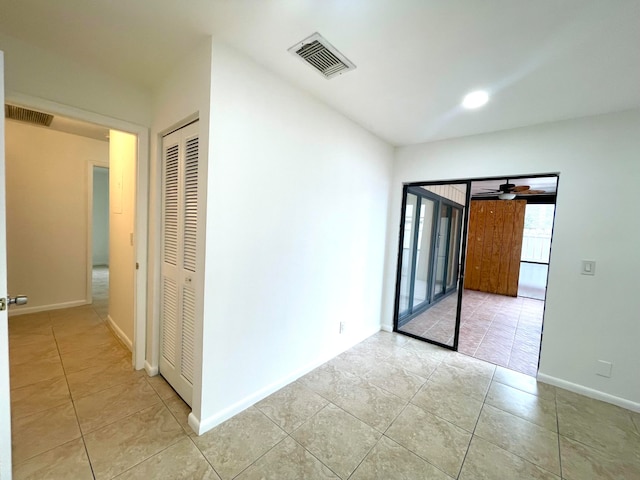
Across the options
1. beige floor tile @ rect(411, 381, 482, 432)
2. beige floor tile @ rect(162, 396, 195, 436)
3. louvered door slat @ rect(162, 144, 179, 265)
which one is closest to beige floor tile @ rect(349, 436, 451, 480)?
beige floor tile @ rect(411, 381, 482, 432)

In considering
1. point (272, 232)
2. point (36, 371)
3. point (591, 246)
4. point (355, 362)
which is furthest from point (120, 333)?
point (591, 246)

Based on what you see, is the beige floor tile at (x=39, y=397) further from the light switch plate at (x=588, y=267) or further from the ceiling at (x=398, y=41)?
the light switch plate at (x=588, y=267)

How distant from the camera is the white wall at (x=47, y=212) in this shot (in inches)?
142

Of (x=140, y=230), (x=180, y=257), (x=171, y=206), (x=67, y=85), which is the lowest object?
(x=180, y=257)

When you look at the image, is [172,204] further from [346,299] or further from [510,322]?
[510,322]

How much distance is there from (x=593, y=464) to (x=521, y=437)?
1.22 feet

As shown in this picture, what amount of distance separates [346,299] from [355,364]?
2.22 feet

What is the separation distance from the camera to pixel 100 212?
7.79m

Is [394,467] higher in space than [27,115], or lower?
lower

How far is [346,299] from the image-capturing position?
2.98 meters

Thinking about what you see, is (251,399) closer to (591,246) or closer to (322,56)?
(322,56)

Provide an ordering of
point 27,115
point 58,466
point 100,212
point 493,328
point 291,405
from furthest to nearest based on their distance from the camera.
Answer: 1. point 100,212
2. point 493,328
3. point 27,115
4. point 291,405
5. point 58,466

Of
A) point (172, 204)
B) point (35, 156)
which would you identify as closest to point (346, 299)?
point (172, 204)

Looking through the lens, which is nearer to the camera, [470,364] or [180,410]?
[180,410]
